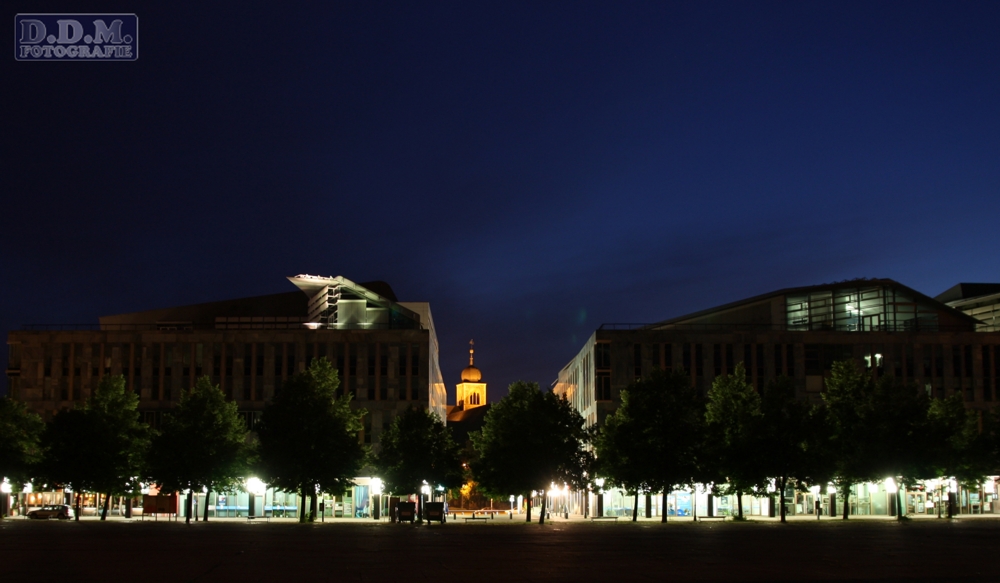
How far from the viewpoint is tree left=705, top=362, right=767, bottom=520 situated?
3095 inches

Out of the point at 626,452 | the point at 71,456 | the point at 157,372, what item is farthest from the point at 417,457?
the point at 157,372

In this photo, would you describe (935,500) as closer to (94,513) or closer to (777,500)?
(777,500)

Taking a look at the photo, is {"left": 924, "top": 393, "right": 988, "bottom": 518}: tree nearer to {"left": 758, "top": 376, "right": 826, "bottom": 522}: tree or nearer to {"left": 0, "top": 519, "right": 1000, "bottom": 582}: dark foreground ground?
{"left": 758, "top": 376, "right": 826, "bottom": 522}: tree

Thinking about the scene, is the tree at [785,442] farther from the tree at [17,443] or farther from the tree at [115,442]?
the tree at [17,443]

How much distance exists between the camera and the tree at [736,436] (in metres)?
78.6

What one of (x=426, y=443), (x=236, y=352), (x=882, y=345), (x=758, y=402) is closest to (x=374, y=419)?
(x=236, y=352)

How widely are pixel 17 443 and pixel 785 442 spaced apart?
5685cm

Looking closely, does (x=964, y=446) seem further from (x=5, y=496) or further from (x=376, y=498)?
(x=5, y=496)

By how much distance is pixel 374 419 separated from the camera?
11512 cm

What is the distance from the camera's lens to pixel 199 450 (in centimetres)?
8269

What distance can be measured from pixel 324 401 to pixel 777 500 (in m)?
47.0

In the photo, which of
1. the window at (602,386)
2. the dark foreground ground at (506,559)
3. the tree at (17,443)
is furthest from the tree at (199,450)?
the window at (602,386)

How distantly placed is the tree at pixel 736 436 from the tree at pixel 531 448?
33.1ft

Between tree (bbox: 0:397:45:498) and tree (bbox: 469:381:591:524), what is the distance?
111 feet
